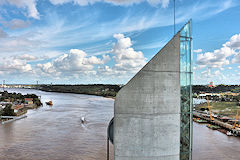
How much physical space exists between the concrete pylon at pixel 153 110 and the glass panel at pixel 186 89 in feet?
0.36

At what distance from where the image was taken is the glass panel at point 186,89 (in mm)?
5977

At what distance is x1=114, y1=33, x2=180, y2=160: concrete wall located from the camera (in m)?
5.56


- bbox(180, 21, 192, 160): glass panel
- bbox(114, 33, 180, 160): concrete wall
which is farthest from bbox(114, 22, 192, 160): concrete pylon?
bbox(180, 21, 192, 160): glass panel

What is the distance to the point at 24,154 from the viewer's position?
16922mm

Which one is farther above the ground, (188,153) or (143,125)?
(143,125)

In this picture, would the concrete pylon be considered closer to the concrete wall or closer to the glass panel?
the concrete wall

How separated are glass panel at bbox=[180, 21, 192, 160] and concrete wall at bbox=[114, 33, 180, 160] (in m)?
0.31

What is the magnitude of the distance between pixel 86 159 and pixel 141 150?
11.6 metres

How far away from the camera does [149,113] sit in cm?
561

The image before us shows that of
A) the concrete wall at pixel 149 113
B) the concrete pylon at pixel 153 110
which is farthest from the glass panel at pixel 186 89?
the concrete wall at pixel 149 113

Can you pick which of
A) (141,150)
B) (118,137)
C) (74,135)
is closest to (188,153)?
(141,150)

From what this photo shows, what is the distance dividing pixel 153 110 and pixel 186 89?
1.30m

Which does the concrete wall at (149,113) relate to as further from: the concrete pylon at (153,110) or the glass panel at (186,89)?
the glass panel at (186,89)

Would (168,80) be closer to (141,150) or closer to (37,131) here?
(141,150)
